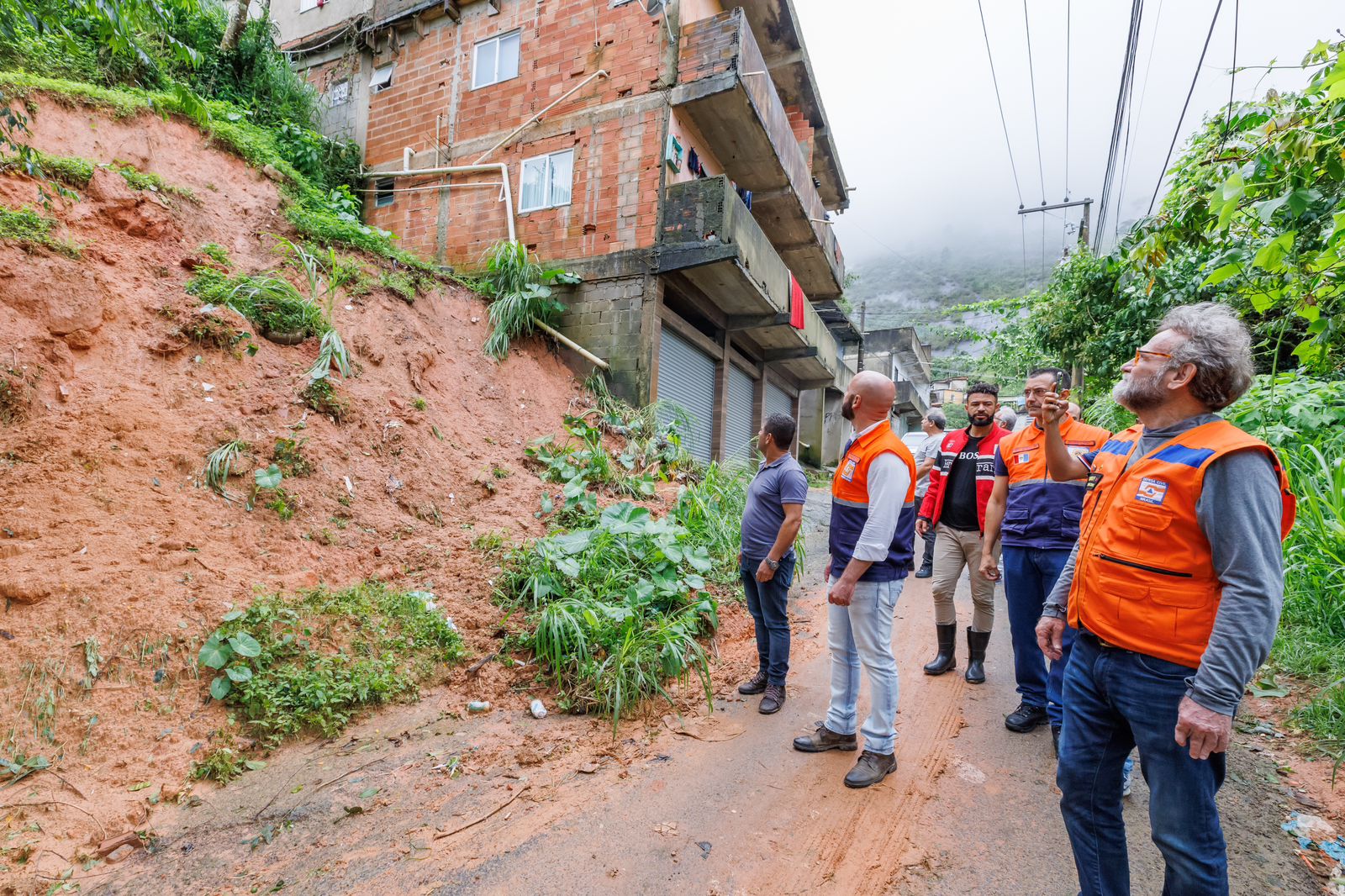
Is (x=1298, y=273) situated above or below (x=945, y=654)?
above

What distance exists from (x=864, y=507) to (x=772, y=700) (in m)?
1.43

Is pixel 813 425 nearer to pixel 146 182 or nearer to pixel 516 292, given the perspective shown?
pixel 516 292

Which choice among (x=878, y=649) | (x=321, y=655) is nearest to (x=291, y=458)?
(x=321, y=655)

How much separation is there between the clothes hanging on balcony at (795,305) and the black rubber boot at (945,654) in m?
8.30

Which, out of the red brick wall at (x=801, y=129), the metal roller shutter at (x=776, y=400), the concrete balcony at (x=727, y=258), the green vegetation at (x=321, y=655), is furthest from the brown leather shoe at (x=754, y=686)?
the red brick wall at (x=801, y=129)

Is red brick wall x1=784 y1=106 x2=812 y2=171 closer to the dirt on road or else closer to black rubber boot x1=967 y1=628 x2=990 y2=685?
black rubber boot x1=967 y1=628 x2=990 y2=685

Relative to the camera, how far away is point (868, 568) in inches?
113

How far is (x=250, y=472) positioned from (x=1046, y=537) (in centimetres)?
516

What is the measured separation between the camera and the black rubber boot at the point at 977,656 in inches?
155

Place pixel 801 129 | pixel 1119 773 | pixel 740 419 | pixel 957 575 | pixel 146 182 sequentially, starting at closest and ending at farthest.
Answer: pixel 1119 773, pixel 957 575, pixel 146 182, pixel 740 419, pixel 801 129

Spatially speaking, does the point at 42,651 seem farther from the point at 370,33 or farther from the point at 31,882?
the point at 370,33

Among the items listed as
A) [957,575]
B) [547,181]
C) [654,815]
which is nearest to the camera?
[654,815]

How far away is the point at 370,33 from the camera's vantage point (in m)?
11.9

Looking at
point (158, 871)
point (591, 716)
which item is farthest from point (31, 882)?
point (591, 716)
